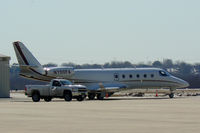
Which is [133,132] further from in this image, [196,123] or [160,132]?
[196,123]

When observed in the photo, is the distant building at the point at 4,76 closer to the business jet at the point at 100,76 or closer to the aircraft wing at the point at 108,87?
the business jet at the point at 100,76

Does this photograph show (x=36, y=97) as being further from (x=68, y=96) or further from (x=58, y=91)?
(x=68, y=96)

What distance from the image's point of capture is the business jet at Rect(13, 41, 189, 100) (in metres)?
55.2

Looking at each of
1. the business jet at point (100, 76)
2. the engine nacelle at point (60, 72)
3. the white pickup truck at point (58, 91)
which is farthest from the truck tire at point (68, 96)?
the engine nacelle at point (60, 72)

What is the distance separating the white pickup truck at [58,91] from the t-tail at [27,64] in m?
7.30

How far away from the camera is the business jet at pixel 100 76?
55.2 m

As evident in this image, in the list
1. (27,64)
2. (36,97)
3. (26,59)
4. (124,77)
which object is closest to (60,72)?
(27,64)

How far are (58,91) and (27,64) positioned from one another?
9.47 meters

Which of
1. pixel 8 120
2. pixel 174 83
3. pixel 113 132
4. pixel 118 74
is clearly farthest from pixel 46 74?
pixel 113 132

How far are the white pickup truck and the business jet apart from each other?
7.60 m

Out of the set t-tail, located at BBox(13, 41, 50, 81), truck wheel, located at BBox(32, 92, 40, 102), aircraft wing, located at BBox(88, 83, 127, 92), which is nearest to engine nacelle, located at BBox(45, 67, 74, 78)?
t-tail, located at BBox(13, 41, 50, 81)

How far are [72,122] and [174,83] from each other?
3656cm

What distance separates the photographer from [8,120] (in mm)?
22422

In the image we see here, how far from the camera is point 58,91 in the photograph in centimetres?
4684
